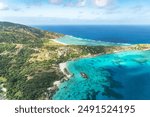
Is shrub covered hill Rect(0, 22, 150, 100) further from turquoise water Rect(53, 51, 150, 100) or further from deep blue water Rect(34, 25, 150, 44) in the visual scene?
deep blue water Rect(34, 25, 150, 44)

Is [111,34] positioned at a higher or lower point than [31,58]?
higher

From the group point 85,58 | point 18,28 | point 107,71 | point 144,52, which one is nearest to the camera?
point 107,71

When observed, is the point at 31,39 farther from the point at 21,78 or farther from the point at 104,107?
the point at 104,107

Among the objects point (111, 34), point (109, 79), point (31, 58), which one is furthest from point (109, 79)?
point (111, 34)

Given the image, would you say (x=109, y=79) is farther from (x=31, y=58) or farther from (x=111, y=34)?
(x=111, y=34)

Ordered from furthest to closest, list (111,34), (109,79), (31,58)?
(111,34)
(31,58)
(109,79)

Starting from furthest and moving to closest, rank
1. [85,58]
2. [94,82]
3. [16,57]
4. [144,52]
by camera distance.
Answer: [144,52], [85,58], [16,57], [94,82]

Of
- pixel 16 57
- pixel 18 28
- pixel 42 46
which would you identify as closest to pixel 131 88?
pixel 16 57

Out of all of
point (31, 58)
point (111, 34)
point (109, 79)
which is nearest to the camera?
point (109, 79)
